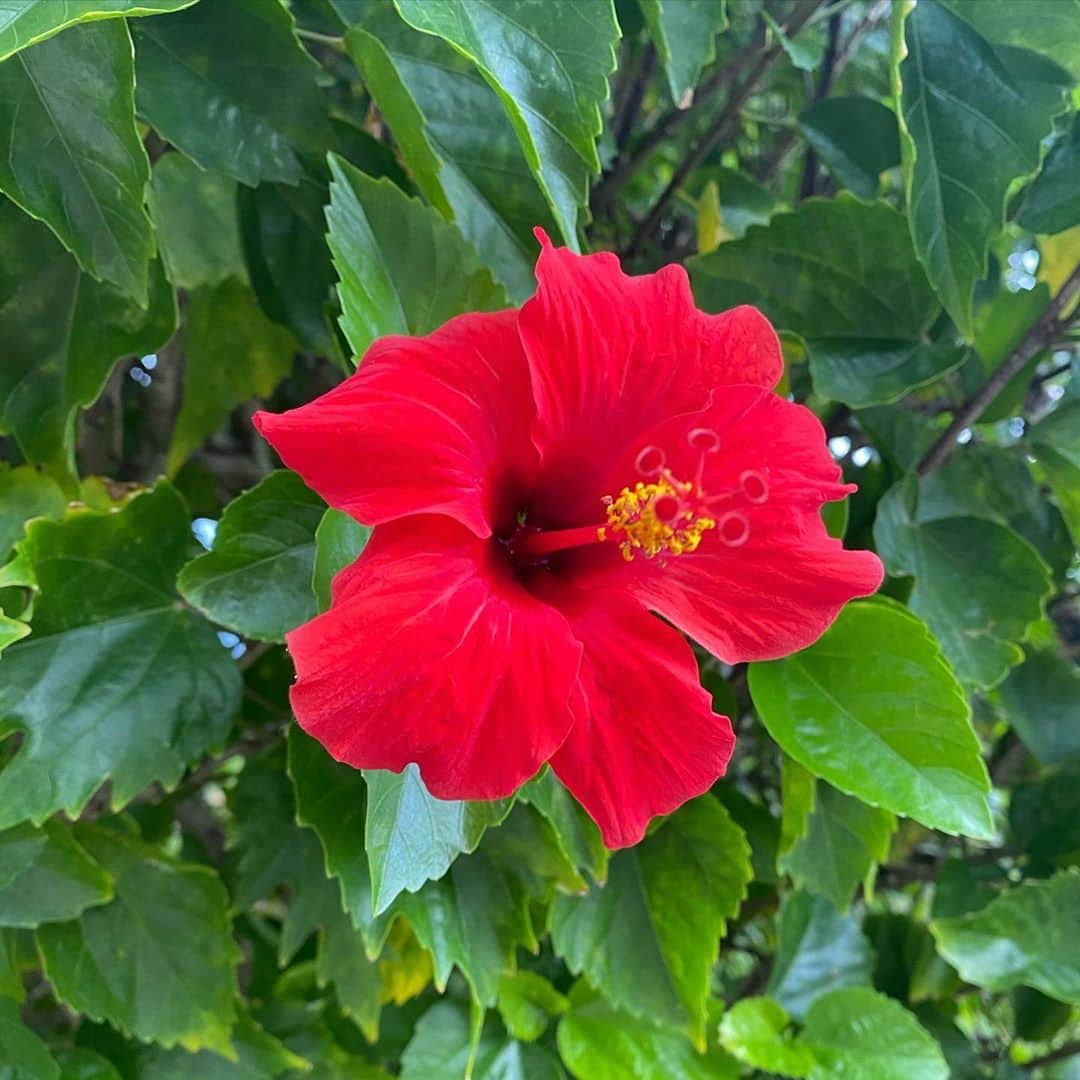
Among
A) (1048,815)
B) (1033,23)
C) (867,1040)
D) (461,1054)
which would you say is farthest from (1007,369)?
(461,1054)

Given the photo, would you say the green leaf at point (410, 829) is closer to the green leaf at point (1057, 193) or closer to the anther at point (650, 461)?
the anther at point (650, 461)

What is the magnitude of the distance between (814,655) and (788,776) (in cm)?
9

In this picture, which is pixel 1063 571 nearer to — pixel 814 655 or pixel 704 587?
pixel 814 655

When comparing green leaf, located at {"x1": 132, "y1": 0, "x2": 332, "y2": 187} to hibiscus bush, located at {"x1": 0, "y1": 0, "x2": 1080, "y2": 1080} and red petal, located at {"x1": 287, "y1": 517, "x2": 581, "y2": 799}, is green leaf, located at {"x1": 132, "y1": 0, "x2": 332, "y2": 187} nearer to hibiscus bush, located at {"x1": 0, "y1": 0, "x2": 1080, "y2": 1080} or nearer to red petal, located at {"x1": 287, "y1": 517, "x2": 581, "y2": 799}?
hibiscus bush, located at {"x1": 0, "y1": 0, "x2": 1080, "y2": 1080}

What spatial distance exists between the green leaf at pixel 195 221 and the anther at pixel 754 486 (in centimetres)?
41

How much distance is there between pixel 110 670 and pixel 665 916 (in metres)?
0.38

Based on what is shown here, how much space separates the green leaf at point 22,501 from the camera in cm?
55

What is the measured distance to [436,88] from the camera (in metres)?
0.54

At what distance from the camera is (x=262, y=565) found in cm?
50


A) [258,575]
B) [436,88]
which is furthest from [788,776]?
[436,88]

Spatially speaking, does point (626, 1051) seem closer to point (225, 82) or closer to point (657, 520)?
point (657, 520)

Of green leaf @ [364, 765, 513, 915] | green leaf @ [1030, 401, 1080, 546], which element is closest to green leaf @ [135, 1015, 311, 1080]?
green leaf @ [364, 765, 513, 915]

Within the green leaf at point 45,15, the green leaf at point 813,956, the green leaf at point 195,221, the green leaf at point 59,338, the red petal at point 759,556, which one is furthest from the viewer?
the green leaf at point 813,956

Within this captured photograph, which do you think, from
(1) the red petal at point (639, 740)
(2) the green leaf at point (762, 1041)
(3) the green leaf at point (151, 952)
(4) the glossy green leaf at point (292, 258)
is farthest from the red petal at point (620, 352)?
(2) the green leaf at point (762, 1041)
